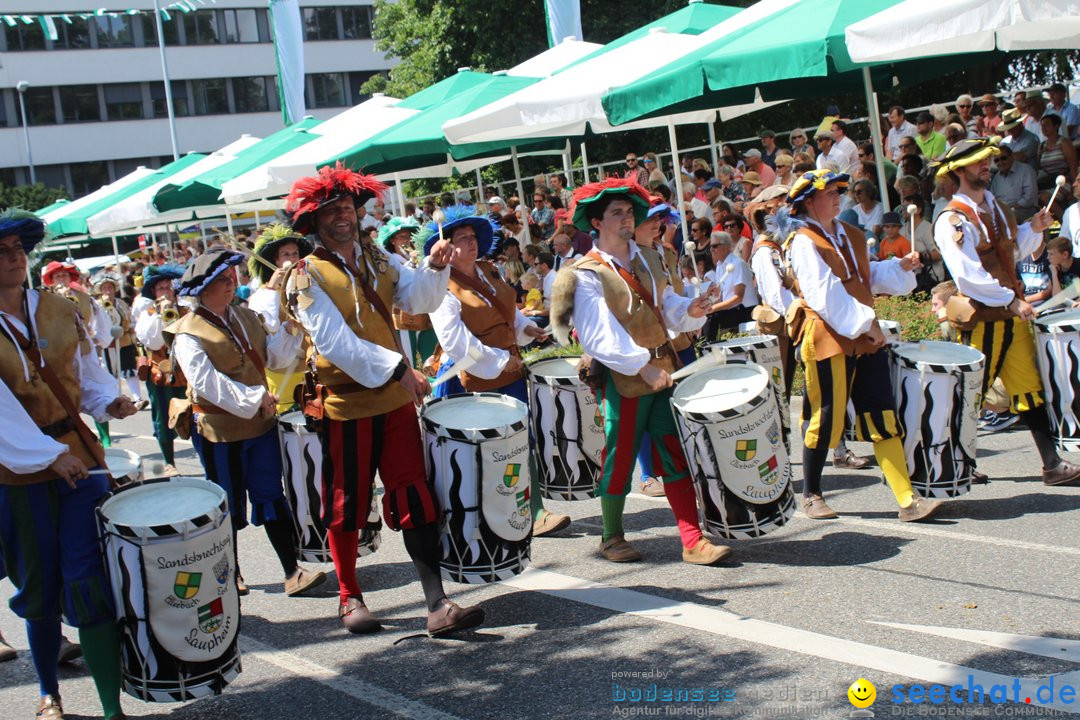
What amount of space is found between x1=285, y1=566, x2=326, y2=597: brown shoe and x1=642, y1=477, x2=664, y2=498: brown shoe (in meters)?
2.35

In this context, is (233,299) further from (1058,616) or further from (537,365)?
(1058,616)

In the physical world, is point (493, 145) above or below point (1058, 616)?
Answer: above

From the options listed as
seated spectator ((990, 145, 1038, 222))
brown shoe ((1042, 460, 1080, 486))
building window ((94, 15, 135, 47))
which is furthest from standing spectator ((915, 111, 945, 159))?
building window ((94, 15, 135, 47))

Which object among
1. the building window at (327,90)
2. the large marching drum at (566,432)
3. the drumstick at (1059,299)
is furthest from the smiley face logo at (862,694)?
the building window at (327,90)

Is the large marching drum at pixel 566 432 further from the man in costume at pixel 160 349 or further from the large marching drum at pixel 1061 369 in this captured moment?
the man in costume at pixel 160 349

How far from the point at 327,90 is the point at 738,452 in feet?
184

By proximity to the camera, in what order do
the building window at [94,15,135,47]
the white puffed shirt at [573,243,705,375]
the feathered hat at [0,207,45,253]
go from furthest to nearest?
the building window at [94,15,135,47], the white puffed shirt at [573,243,705,375], the feathered hat at [0,207,45,253]

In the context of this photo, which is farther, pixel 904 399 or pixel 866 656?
pixel 904 399

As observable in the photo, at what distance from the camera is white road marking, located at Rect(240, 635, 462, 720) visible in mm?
4625

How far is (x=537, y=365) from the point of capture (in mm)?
7336

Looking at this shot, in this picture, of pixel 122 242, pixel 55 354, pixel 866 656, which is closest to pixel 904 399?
pixel 866 656

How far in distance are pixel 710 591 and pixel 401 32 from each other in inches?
1155

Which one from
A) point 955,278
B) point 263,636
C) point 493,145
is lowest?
point 263,636

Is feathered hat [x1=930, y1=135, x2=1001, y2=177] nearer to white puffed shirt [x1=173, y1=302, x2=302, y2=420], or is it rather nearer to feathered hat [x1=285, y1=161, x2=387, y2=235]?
feathered hat [x1=285, y1=161, x2=387, y2=235]
